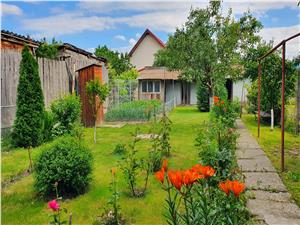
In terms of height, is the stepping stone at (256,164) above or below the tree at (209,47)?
below

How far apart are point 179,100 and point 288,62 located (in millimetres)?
17348

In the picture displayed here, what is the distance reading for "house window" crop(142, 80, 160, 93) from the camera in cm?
2816

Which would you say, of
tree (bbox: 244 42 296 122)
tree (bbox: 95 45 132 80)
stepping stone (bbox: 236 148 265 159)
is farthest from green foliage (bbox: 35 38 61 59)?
tree (bbox: 95 45 132 80)

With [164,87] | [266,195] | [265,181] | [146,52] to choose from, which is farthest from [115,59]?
[266,195]

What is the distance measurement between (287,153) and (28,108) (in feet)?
21.0

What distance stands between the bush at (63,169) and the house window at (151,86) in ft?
76.6

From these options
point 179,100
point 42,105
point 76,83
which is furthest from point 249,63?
point 179,100

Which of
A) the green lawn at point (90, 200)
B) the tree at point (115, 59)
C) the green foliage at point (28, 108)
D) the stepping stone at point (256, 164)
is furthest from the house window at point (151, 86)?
the stepping stone at point (256, 164)

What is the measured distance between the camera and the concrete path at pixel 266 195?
145 inches

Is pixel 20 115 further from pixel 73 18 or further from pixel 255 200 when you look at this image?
pixel 255 200

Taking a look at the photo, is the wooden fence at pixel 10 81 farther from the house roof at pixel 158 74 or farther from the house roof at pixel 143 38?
the house roof at pixel 143 38

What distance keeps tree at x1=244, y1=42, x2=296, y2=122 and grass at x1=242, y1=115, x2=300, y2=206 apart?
4.12 feet

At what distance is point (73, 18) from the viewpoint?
874cm

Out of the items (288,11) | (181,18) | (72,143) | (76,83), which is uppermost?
(181,18)
